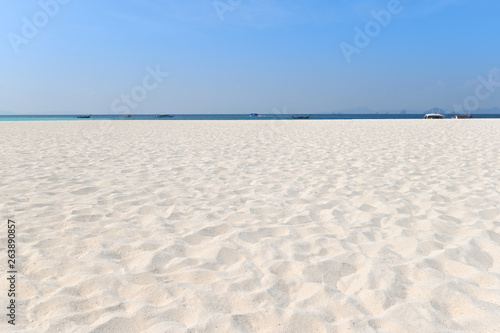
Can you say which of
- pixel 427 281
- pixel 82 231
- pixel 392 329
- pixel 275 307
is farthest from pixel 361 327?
pixel 82 231

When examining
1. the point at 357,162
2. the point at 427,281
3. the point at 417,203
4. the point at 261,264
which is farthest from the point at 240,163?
the point at 427,281

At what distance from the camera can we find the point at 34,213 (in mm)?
3396

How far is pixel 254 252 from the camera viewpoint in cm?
261

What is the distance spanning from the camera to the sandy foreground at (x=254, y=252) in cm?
187

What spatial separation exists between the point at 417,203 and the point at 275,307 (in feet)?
8.36

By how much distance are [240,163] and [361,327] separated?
4773mm

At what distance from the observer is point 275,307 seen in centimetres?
194

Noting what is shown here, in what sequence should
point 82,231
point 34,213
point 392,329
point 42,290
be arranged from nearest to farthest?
point 392,329 → point 42,290 → point 82,231 → point 34,213

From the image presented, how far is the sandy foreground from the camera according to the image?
1867 mm

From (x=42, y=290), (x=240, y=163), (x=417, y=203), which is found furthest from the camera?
(x=240, y=163)

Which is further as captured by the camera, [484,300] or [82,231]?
[82,231]

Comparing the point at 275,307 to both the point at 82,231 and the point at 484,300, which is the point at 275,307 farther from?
the point at 82,231

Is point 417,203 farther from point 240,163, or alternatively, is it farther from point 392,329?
point 240,163

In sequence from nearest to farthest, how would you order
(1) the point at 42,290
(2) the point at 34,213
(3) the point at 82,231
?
(1) the point at 42,290 → (3) the point at 82,231 → (2) the point at 34,213
